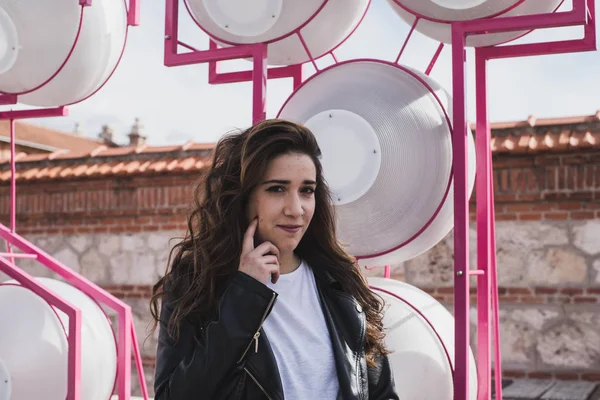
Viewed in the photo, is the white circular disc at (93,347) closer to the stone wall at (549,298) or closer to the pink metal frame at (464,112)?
the pink metal frame at (464,112)

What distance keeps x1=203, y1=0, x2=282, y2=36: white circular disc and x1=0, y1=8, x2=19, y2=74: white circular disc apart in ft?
3.31

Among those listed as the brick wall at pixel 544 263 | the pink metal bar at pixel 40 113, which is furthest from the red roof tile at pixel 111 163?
the pink metal bar at pixel 40 113

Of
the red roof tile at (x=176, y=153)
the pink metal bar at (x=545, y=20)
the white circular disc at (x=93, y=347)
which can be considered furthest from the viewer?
the red roof tile at (x=176, y=153)

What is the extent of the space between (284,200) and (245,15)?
1.57m

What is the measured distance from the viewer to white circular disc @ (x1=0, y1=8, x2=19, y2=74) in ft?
11.3

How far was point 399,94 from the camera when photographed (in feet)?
9.00

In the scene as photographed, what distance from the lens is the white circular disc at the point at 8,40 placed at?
11.3 ft

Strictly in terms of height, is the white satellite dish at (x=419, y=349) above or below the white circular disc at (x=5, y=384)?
above

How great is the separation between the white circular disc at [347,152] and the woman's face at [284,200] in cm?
113

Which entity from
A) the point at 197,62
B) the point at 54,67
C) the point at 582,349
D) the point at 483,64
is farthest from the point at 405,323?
the point at 582,349

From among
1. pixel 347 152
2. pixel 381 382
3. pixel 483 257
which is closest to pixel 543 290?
pixel 483 257

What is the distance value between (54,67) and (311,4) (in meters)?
1.33

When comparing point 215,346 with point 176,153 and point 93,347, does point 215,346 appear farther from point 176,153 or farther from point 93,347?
point 176,153

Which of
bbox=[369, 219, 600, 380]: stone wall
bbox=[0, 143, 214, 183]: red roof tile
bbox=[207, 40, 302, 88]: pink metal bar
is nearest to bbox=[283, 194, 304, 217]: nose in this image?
bbox=[207, 40, 302, 88]: pink metal bar
